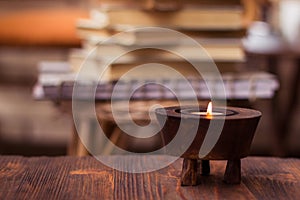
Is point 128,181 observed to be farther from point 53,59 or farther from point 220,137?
point 53,59

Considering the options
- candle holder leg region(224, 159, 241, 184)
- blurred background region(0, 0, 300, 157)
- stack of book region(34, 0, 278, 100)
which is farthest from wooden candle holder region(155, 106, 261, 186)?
blurred background region(0, 0, 300, 157)

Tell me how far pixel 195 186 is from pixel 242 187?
2.4 inches

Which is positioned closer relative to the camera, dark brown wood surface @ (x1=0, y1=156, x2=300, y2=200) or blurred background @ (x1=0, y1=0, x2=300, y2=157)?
dark brown wood surface @ (x1=0, y1=156, x2=300, y2=200)

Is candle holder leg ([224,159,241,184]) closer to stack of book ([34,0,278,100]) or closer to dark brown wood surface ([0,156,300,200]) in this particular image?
dark brown wood surface ([0,156,300,200])

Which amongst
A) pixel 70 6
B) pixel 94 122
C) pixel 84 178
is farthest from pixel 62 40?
pixel 84 178

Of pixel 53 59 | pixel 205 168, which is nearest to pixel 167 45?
pixel 205 168

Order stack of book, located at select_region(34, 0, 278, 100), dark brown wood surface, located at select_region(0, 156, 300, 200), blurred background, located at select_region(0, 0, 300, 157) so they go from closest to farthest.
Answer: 1. dark brown wood surface, located at select_region(0, 156, 300, 200)
2. stack of book, located at select_region(34, 0, 278, 100)
3. blurred background, located at select_region(0, 0, 300, 157)

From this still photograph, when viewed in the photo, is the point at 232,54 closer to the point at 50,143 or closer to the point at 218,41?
the point at 218,41

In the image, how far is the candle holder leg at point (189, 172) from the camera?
2.73ft

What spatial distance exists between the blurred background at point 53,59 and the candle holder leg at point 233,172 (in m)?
2.07

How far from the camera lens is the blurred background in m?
3.23

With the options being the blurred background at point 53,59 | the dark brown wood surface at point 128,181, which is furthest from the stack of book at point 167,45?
the blurred background at point 53,59

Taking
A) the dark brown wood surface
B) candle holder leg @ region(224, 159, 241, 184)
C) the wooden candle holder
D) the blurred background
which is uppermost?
the wooden candle holder

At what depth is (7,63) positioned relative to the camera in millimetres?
3746
